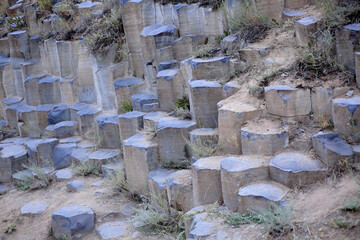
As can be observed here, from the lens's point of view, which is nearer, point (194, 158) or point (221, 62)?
point (194, 158)

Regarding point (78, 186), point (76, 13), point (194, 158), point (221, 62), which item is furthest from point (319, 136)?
point (76, 13)

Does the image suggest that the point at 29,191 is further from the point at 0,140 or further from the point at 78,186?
the point at 0,140

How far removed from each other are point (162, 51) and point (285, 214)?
4.38m

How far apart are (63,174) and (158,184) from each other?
2647 millimetres

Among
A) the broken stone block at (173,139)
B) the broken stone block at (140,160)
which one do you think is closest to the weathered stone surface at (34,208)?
the broken stone block at (140,160)

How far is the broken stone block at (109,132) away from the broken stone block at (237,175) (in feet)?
A: 11.5

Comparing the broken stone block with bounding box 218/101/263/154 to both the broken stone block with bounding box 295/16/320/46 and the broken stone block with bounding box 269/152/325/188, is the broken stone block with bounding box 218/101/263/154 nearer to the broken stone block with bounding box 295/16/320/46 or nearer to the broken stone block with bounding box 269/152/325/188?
the broken stone block with bounding box 269/152/325/188

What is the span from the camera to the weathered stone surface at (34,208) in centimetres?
629

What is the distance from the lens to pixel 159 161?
589 centimetres

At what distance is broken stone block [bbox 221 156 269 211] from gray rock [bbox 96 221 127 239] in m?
1.82

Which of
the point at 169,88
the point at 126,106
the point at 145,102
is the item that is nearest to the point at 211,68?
the point at 169,88

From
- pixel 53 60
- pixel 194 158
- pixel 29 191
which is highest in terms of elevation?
pixel 53 60

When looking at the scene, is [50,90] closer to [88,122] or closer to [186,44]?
[88,122]

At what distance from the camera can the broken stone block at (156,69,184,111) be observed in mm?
6488
